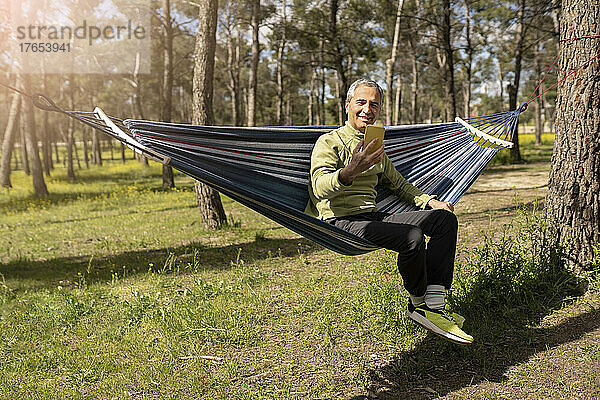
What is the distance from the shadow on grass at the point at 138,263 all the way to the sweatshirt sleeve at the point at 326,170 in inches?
85.2

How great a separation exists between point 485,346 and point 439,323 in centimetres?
73

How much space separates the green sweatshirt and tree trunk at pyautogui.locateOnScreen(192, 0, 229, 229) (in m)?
3.57

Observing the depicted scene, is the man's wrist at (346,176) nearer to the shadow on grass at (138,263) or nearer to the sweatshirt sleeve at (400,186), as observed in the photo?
the sweatshirt sleeve at (400,186)

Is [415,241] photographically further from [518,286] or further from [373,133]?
[518,286]

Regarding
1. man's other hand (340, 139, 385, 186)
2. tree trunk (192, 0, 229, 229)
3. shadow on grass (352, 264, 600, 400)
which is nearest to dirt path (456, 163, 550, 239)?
shadow on grass (352, 264, 600, 400)

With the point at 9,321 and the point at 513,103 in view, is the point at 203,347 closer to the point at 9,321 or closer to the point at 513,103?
the point at 9,321

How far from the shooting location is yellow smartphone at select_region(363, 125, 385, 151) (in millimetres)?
1906

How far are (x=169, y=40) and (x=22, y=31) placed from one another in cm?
356

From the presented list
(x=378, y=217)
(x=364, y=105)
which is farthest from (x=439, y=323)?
(x=364, y=105)

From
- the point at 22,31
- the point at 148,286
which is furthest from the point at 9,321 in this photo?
the point at 22,31

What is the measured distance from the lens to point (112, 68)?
21.7 meters

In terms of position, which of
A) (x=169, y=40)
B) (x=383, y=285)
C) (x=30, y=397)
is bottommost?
(x=30, y=397)

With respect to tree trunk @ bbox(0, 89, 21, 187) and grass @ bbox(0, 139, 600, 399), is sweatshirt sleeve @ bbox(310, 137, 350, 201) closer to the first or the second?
grass @ bbox(0, 139, 600, 399)

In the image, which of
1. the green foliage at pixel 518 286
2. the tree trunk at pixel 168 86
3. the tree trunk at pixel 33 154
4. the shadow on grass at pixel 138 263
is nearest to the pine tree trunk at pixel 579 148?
the green foliage at pixel 518 286
